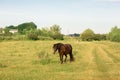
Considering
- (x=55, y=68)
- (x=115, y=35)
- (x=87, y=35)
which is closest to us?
(x=55, y=68)

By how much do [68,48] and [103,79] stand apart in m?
12.1

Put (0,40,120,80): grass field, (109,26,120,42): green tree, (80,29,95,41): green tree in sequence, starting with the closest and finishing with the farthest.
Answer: (0,40,120,80): grass field, (109,26,120,42): green tree, (80,29,95,41): green tree

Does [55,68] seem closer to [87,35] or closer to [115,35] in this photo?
[115,35]

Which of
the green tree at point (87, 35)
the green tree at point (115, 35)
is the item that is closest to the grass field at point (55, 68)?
the green tree at point (115, 35)

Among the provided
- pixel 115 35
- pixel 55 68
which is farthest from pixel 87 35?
pixel 55 68

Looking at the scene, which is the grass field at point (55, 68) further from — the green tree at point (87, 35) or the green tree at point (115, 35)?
the green tree at point (87, 35)

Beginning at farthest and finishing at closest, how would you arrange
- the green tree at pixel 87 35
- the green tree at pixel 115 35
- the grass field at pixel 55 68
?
1. the green tree at pixel 87 35
2. the green tree at pixel 115 35
3. the grass field at pixel 55 68

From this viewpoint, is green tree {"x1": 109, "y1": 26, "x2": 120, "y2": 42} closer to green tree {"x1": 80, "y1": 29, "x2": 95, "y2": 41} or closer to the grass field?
green tree {"x1": 80, "y1": 29, "x2": 95, "y2": 41}

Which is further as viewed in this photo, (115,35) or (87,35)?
(87,35)

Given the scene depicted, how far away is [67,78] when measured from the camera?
55.2ft

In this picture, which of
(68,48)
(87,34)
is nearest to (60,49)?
(68,48)

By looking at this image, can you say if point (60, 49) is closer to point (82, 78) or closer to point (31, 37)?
point (82, 78)

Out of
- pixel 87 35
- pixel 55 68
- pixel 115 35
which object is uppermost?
pixel 87 35

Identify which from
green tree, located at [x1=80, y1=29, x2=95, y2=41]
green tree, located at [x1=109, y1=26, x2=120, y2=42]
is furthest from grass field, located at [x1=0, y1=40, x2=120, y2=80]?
green tree, located at [x1=80, y1=29, x2=95, y2=41]
